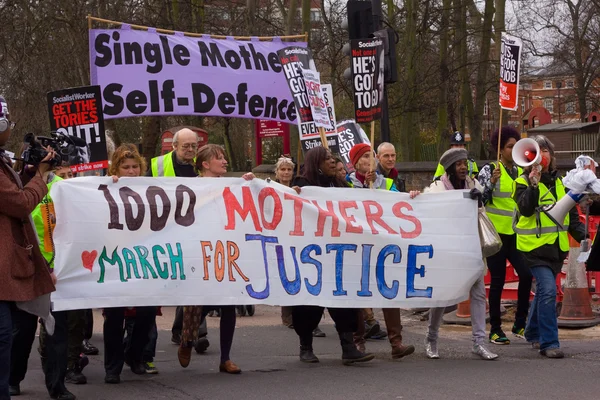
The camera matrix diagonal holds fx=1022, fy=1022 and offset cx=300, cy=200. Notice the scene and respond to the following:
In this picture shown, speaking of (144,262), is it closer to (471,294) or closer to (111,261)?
(111,261)

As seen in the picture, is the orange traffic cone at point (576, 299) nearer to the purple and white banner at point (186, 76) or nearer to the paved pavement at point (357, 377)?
the paved pavement at point (357, 377)

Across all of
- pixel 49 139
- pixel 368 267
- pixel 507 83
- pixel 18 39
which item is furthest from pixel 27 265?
pixel 18 39

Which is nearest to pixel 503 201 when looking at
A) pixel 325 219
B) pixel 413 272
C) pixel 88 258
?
pixel 413 272

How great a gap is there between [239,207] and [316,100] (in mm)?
3054

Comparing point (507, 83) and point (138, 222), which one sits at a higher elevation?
point (507, 83)

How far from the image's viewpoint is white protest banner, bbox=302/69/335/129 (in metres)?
10.4

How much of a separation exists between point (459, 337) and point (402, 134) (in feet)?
68.1

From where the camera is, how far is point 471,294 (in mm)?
8297

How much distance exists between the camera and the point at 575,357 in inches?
323

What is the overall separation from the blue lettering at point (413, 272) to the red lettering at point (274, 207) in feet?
3.61

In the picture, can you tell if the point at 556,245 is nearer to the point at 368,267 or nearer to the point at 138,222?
the point at 368,267

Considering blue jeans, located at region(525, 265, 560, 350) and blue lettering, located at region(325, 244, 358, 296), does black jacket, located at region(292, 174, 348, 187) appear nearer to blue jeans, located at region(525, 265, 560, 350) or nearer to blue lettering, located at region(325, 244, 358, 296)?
blue lettering, located at region(325, 244, 358, 296)

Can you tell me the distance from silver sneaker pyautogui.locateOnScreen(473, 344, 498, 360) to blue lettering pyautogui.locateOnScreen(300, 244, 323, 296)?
1.43 m

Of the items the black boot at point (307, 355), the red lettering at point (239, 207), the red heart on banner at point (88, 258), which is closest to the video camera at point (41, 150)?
the red heart on banner at point (88, 258)
